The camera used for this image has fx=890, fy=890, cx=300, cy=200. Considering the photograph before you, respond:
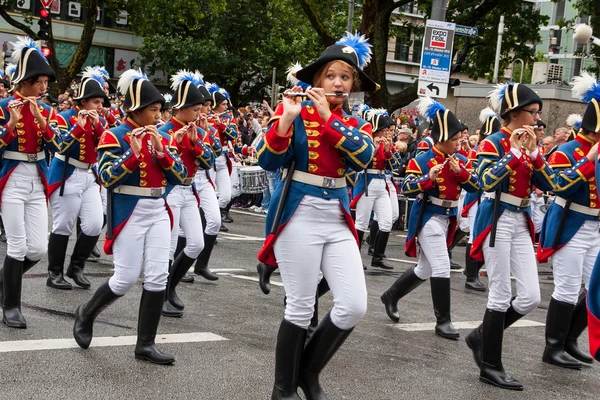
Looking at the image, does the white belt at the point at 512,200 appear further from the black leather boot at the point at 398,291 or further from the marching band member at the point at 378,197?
the marching band member at the point at 378,197

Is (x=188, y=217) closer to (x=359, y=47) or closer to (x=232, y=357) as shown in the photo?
(x=232, y=357)

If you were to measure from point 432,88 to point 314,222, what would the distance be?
1153 cm

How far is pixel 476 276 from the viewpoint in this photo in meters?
11.5

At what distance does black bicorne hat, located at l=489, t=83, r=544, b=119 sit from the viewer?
269 inches

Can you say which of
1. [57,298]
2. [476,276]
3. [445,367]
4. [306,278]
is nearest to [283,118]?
[306,278]

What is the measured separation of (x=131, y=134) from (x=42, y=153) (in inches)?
67.4

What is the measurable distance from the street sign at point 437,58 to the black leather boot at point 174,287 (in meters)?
8.59

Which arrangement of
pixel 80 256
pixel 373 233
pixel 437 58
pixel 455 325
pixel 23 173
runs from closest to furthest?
pixel 23 173
pixel 455 325
pixel 80 256
pixel 373 233
pixel 437 58

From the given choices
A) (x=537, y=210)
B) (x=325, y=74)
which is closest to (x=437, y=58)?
(x=537, y=210)

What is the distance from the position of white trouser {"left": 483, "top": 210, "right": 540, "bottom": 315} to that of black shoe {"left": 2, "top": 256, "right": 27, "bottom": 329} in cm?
371

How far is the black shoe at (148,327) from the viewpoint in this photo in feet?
20.9

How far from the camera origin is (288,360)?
5.22m

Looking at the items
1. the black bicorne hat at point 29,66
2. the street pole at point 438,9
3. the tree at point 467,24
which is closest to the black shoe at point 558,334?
the black bicorne hat at point 29,66

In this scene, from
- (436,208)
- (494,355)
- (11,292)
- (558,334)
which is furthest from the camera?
(436,208)
